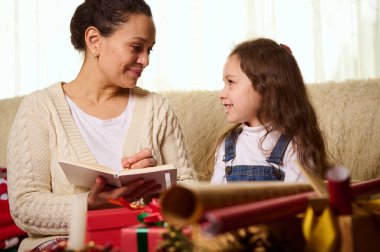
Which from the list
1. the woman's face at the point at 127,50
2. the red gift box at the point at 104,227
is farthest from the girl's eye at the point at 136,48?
the red gift box at the point at 104,227

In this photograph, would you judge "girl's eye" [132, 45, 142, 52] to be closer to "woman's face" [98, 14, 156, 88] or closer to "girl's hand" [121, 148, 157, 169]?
"woman's face" [98, 14, 156, 88]

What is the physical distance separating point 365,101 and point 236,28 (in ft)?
2.77

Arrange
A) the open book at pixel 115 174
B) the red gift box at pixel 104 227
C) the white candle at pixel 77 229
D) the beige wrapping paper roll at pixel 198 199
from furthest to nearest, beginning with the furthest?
1. the open book at pixel 115 174
2. the red gift box at pixel 104 227
3. the white candle at pixel 77 229
4. the beige wrapping paper roll at pixel 198 199

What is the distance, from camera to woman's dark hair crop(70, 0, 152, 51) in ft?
5.22

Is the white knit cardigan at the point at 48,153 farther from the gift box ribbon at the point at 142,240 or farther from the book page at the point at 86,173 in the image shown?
the gift box ribbon at the point at 142,240

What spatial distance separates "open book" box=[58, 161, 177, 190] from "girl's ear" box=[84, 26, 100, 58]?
489 mm

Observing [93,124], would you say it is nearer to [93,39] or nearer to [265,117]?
[93,39]

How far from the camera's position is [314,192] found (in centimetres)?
74

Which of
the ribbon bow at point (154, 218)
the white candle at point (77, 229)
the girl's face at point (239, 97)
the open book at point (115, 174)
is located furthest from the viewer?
the girl's face at point (239, 97)

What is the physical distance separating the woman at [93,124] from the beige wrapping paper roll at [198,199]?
721 millimetres

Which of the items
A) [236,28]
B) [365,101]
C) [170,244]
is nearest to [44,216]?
[170,244]

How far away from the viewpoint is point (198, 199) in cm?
56

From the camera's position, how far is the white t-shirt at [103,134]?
5.05ft

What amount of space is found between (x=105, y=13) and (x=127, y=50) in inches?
5.4
